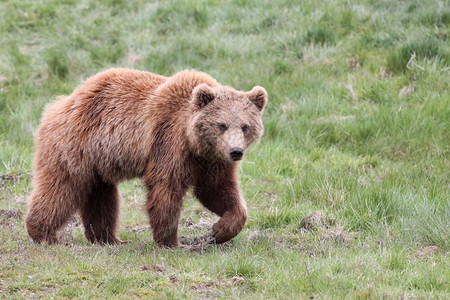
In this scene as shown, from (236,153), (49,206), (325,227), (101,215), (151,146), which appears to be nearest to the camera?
(236,153)

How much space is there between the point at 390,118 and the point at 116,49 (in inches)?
220

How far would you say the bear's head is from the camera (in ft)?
19.4

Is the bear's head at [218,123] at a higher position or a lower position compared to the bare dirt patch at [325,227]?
higher

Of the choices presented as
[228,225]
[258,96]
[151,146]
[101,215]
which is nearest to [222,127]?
[258,96]

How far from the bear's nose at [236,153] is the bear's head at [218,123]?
101mm

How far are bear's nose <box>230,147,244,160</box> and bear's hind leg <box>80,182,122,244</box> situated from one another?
1782mm

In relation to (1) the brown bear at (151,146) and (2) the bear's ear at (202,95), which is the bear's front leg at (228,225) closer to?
(1) the brown bear at (151,146)

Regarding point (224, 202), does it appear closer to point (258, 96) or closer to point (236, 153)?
point (236, 153)

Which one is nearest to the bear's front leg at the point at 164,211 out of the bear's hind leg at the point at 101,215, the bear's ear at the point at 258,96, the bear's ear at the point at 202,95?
the bear's ear at the point at 202,95

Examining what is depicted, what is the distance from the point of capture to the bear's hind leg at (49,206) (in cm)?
639

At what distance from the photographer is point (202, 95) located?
604 centimetres

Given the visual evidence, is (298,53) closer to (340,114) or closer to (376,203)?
(340,114)

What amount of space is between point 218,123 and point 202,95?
298 millimetres

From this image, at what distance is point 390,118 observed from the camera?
8.83 meters
